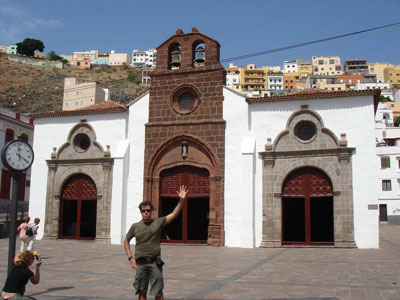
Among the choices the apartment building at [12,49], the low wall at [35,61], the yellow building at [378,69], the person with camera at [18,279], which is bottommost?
the person with camera at [18,279]

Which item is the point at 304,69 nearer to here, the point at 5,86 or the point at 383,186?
the point at 5,86

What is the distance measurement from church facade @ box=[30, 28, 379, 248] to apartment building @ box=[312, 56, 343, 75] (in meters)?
131

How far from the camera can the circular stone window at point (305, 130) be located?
18578 mm

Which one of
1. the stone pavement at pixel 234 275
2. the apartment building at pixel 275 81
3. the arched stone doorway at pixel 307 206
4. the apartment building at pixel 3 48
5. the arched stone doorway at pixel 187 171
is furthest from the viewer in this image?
the apartment building at pixel 3 48

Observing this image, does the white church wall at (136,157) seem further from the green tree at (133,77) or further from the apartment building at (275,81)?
the apartment building at (275,81)

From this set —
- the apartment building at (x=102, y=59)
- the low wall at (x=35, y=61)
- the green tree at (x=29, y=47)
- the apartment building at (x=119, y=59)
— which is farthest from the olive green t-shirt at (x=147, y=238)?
the apartment building at (x=102, y=59)

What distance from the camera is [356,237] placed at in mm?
17234

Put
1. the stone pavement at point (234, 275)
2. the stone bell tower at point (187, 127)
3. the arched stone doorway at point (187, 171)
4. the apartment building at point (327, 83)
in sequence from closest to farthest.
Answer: the stone pavement at point (234, 275) < the arched stone doorway at point (187, 171) < the stone bell tower at point (187, 127) < the apartment building at point (327, 83)

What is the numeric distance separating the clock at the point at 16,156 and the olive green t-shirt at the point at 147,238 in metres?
2.93

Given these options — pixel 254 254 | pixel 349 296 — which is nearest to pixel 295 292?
pixel 349 296

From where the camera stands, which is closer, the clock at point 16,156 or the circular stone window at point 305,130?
the clock at point 16,156

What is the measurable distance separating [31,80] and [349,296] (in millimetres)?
111320

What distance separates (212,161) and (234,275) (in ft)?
30.5

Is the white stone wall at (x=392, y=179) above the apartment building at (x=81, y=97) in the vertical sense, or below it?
below
